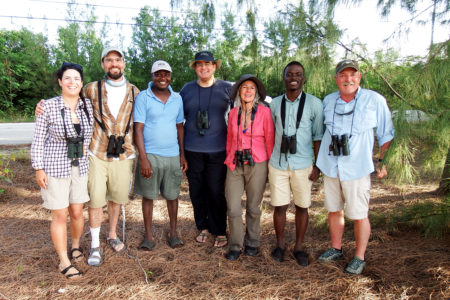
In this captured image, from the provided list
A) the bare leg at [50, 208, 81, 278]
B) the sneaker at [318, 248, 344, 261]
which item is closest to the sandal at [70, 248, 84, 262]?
the bare leg at [50, 208, 81, 278]

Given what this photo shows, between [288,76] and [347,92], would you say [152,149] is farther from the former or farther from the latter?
[347,92]

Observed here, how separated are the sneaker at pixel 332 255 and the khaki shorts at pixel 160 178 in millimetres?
1589

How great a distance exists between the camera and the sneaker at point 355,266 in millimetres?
2707

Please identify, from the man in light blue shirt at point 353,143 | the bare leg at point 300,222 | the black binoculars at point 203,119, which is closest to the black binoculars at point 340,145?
the man in light blue shirt at point 353,143

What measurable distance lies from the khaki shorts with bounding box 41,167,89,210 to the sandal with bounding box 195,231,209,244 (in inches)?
50.6

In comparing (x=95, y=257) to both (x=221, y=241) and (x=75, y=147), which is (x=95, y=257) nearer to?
(x=75, y=147)

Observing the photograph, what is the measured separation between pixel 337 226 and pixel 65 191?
2437 mm

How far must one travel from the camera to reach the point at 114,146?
290cm

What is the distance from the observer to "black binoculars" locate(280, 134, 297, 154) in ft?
9.31

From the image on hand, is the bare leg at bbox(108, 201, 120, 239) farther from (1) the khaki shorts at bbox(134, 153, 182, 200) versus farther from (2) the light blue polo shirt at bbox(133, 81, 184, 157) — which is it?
(2) the light blue polo shirt at bbox(133, 81, 184, 157)

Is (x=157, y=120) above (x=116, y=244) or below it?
above

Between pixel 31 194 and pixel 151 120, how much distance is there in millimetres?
3149

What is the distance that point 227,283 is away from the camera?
8.70ft

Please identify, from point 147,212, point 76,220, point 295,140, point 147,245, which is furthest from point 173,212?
point 295,140
